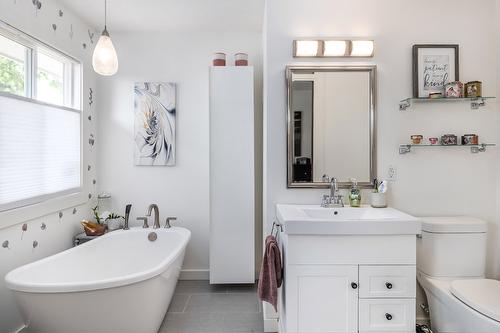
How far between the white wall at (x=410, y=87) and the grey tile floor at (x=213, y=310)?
108cm

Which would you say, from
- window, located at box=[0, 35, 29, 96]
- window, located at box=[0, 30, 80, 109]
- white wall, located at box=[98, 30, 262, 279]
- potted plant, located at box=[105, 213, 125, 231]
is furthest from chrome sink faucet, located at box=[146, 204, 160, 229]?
window, located at box=[0, 35, 29, 96]

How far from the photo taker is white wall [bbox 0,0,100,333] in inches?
80.3

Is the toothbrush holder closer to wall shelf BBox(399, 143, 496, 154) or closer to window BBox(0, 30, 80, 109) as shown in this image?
wall shelf BBox(399, 143, 496, 154)

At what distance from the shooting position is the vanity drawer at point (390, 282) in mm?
1741

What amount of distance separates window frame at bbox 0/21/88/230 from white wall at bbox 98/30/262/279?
30 cm

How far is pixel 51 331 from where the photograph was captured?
178cm

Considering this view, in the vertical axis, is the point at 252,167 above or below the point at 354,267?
above

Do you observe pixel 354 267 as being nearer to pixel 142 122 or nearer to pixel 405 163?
pixel 405 163

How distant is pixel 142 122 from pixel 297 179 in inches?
71.7

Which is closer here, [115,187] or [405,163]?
[405,163]

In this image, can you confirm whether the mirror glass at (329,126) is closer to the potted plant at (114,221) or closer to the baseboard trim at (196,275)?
the baseboard trim at (196,275)

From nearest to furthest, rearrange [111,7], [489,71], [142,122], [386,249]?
[386,249] < [489,71] < [111,7] < [142,122]

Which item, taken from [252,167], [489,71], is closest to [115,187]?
[252,167]

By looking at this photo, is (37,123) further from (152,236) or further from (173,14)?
(173,14)
